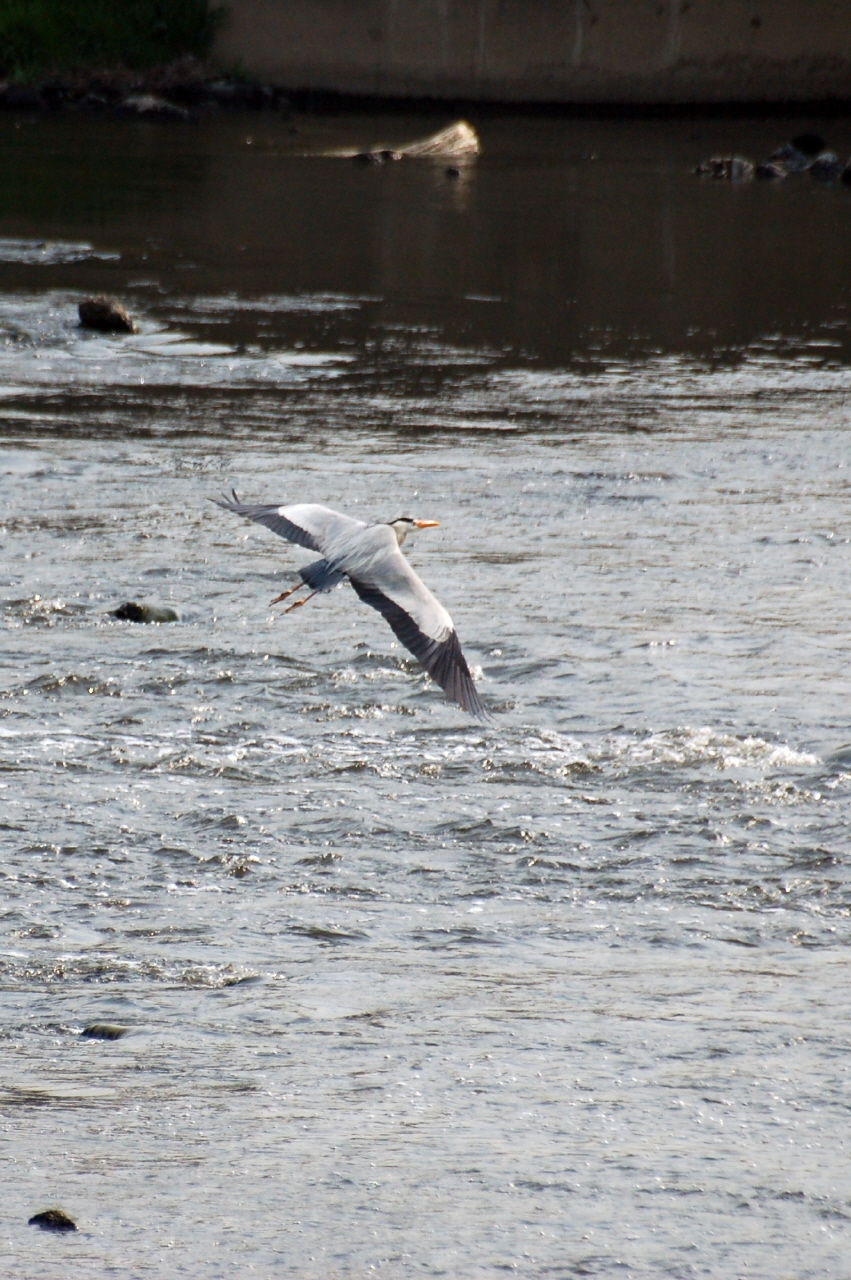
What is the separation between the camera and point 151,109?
30.6 metres

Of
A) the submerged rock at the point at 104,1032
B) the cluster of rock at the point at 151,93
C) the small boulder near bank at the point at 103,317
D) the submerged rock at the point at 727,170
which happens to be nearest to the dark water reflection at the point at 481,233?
the submerged rock at the point at 727,170

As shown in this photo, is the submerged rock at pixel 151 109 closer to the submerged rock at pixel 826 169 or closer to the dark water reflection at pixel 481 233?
the dark water reflection at pixel 481 233

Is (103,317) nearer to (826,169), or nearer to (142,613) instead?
(142,613)

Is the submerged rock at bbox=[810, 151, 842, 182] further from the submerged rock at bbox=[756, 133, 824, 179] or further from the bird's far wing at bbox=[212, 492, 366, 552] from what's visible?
the bird's far wing at bbox=[212, 492, 366, 552]

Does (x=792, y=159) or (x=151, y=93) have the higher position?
(x=151, y=93)

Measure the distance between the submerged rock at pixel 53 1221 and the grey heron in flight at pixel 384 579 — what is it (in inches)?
76.7

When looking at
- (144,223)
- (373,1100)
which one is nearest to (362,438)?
(373,1100)

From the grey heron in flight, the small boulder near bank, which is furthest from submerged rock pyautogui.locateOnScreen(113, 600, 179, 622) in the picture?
the small boulder near bank

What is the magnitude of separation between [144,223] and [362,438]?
852 centimetres

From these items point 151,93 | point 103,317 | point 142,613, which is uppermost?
point 151,93

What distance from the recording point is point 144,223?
17.1 meters

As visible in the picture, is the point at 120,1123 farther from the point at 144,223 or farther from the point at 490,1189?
the point at 144,223

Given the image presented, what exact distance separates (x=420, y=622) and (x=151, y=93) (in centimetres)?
2916

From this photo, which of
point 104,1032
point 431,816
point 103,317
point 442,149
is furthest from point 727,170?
point 104,1032
